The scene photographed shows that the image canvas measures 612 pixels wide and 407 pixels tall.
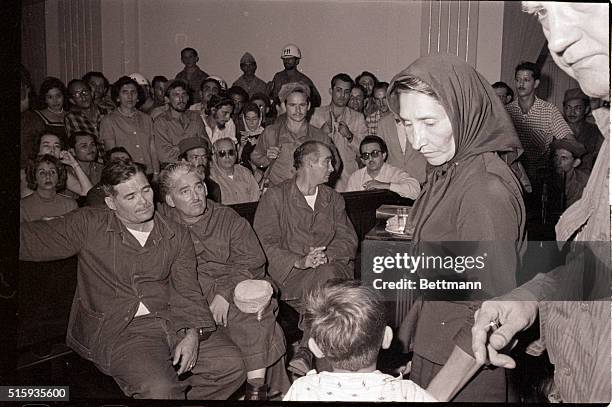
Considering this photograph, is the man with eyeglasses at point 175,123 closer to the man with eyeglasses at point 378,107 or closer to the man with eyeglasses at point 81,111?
the man with eyeglasses at point 81,111

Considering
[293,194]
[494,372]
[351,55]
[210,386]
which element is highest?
[351,55]

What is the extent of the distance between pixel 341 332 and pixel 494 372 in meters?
0.51

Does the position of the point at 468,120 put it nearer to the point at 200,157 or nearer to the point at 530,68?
the point at 530,68

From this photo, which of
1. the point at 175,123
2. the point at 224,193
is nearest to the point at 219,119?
the point at 175,123

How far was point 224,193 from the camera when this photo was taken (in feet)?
6.58

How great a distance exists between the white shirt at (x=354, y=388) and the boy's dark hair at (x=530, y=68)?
3.26 ft

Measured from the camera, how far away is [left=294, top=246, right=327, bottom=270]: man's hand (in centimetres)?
201

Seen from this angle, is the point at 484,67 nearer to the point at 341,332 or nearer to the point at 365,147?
the point at 365,147

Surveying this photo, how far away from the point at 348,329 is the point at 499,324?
0.37 metres

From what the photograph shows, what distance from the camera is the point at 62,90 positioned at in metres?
1.99

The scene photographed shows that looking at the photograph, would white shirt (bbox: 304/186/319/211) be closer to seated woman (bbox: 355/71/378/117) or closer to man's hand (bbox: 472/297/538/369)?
seated woman (bbox: 355/71/378/117)

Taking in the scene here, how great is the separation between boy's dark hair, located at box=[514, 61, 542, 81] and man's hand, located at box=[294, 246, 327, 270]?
2.67 feet

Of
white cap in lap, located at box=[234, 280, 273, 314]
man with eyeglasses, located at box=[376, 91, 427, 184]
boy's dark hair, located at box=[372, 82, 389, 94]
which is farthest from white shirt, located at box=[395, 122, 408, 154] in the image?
white cap in lap, located at box=[234, 280, 273, 314]

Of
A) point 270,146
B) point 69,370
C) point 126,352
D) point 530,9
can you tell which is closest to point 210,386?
point 126,352
